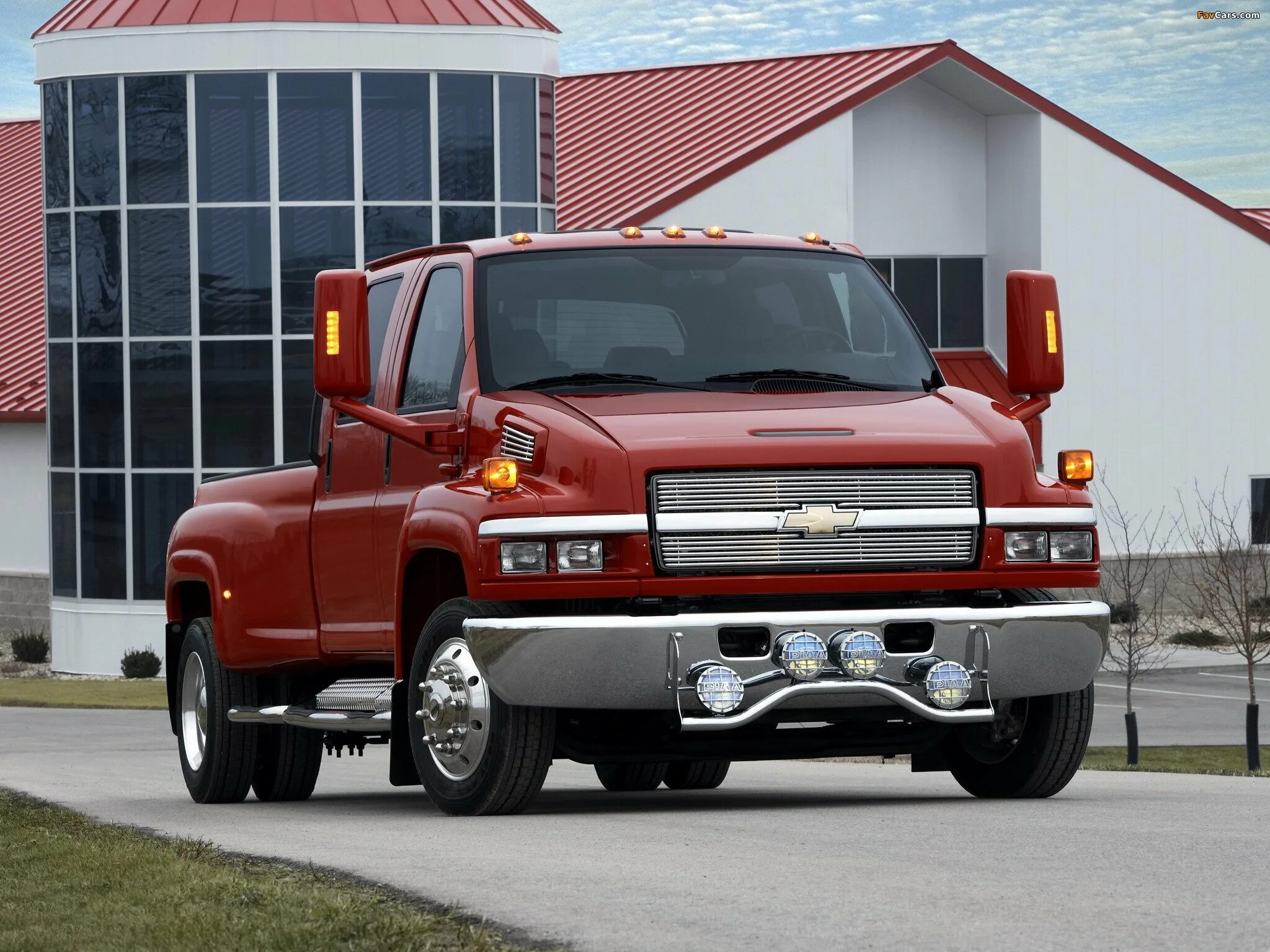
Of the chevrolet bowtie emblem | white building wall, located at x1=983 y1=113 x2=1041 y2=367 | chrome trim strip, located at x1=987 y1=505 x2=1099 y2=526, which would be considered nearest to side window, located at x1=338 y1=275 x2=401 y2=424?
the chevrolet bowtie emblem

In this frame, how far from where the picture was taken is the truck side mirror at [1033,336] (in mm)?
10109

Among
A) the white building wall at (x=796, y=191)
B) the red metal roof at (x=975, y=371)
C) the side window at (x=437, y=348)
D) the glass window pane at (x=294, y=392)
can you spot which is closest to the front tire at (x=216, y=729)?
the side window at (x=437, y=348)

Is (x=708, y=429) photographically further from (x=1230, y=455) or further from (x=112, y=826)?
(x=1230, y=455)

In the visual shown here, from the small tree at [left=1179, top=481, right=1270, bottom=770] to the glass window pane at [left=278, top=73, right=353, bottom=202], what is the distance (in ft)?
50.0

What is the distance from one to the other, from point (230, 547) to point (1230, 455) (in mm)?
34741

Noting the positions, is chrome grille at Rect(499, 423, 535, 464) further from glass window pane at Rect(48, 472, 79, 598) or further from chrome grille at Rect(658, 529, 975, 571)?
glass window pane at Rect(48, 472, 79, 598)

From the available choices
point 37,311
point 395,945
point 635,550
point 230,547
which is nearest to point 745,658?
point 635,550

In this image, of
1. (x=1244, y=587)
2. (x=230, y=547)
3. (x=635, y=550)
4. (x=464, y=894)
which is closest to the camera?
(x=464, y=894)

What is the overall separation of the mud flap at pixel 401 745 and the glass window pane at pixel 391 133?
80.5ft

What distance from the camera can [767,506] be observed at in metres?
9.09

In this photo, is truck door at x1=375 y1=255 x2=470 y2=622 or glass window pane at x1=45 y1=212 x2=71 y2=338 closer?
truck door at x1=375 y1=255 x2=470 y2=622

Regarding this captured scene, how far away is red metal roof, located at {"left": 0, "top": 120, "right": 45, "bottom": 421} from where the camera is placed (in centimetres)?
4000

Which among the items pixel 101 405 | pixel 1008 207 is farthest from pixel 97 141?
pixel 1008 207

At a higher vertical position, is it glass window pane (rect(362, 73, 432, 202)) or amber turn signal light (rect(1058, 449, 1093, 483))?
glass window pane (rect(362, 73, 432, 202))
